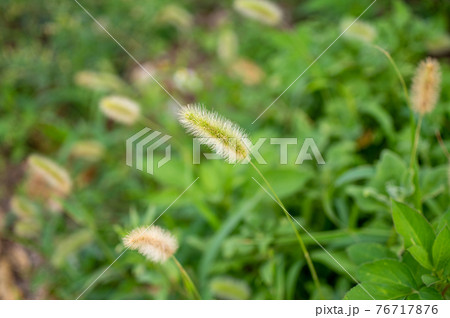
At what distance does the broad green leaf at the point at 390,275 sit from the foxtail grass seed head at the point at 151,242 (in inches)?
17.1

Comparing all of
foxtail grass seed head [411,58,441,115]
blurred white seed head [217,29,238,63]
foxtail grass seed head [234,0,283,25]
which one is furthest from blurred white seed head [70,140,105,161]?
foxtail grass seed head [411,58,441,115]

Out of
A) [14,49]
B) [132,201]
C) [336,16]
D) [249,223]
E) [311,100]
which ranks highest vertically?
[336,16]

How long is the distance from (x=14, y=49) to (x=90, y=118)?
2.09 feet

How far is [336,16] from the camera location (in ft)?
7.56

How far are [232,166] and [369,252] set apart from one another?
660mm

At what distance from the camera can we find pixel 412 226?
97 centimetres

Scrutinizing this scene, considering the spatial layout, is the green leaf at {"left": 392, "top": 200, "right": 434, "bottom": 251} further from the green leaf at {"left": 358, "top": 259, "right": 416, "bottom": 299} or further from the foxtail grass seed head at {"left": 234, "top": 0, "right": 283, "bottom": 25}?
the foxtail grass seed head at {"left": 234, "top": 0, "right": 283, "bottom": 25}

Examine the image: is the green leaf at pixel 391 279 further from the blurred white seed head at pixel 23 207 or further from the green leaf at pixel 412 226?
the blurred white seed head at pixel 23 207

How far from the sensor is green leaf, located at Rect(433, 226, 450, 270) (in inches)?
34.9

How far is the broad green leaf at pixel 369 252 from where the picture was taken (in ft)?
3.61

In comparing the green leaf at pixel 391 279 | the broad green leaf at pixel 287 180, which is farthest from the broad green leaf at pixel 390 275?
the broad green leaf at pixel 287 180

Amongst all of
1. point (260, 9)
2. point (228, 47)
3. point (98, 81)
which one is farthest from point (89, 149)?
point (260, 9)

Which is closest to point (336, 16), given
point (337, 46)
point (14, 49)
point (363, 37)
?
point (337, 46)

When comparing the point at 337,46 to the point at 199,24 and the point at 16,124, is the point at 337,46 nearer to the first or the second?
the point at 199,24
